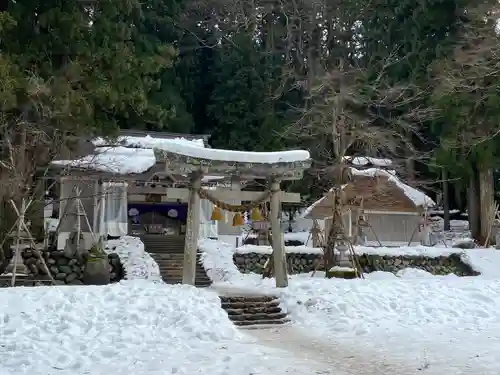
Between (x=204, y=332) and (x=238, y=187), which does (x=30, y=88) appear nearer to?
(x=238, y=187)

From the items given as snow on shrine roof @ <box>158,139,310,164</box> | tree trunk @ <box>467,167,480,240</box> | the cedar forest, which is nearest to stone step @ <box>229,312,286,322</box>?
snow on shrine roof @ <box>158,139,310,164</box>

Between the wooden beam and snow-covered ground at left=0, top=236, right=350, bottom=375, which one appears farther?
the wooden beam

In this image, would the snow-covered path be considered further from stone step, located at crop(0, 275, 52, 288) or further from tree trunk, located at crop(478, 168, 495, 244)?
tree trunk, located at crop(478, 168, 495, 244)

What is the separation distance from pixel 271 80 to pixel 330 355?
25724 millimetres

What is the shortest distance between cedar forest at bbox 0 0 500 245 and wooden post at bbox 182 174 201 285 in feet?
12.2

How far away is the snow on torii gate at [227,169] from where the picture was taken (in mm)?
11406

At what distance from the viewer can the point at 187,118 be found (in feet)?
101

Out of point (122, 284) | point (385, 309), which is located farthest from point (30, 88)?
point (385, 309)

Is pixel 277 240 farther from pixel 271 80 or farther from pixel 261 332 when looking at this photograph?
pixel 271 80

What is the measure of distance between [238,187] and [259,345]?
19.7 ft

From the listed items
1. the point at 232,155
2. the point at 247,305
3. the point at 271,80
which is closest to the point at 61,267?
the point at 247,305

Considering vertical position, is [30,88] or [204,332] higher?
[30,88]

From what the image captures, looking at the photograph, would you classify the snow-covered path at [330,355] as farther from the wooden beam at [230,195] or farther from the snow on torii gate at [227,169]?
the wooden beam at [230,195]

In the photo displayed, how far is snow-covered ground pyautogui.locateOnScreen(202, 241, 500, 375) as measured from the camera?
7.83 metres
